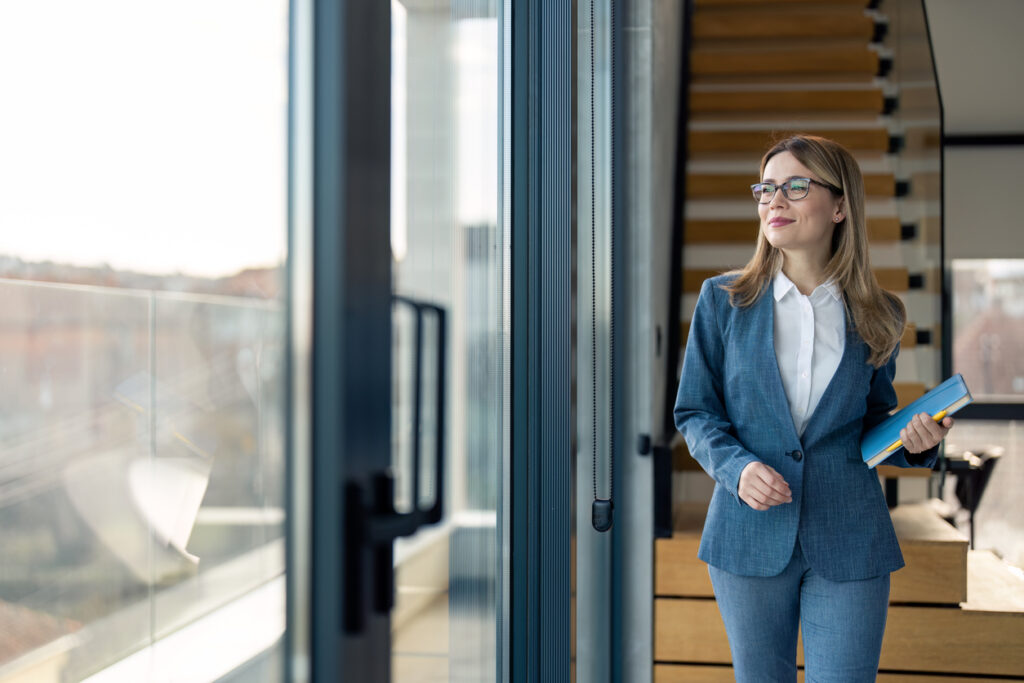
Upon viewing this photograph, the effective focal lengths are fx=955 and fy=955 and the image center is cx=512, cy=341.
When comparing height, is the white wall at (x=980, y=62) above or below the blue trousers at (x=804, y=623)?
above

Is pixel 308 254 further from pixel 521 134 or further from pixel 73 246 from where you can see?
pixel 521 134

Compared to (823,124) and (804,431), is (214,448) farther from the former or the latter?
(823,124)

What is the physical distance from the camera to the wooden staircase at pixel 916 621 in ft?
9.42

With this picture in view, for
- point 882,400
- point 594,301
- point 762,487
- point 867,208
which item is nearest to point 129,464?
point 762,487

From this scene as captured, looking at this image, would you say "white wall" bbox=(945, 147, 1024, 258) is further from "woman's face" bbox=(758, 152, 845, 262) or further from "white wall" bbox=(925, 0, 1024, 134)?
"woman's face" bbox=(758, 152, 845, 262)

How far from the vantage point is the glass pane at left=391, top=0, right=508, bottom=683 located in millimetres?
1073

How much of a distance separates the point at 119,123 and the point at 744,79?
4761mm

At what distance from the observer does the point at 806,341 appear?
70.8 inches

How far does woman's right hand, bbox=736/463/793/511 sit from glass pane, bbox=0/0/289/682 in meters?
1.05

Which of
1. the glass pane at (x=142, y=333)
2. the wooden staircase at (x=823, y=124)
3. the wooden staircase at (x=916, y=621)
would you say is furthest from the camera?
the wooden staircase at (x=823, y=124)

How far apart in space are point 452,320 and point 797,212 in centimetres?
79

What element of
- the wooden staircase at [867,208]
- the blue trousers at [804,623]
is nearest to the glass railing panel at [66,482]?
the blue trousers at [804,623]

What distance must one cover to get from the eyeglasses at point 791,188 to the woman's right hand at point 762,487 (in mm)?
506

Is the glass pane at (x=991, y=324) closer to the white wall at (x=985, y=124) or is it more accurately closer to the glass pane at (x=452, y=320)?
the white wall at (x=985, y=124)
